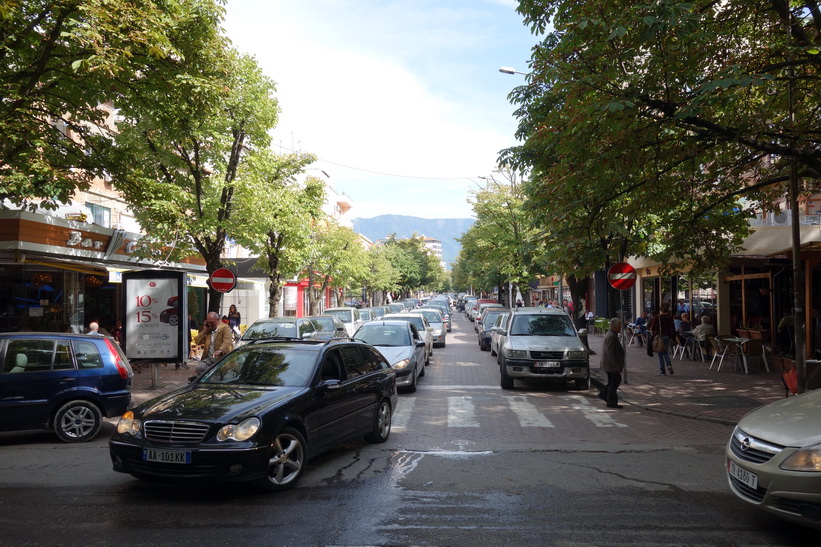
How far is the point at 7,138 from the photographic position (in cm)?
995

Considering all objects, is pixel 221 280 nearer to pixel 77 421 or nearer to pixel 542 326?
pixel 77 421

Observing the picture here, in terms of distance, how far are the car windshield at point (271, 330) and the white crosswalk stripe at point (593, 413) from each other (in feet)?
27.1

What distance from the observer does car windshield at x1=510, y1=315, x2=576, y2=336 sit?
51.2 feet

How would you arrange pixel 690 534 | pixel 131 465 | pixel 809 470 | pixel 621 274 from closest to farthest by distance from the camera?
pixel 809 470 → pixel 690 534 → pixel 131 465 → pixel 621 274

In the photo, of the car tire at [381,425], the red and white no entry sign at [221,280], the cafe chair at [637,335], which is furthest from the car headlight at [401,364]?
Answer: the cafe chair at [637,335]

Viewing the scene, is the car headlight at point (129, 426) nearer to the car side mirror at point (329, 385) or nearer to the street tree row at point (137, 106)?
the car side mirror at point (329, 385)

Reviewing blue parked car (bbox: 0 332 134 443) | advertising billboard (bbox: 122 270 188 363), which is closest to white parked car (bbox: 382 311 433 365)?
advertising billboard (bbox: 122 270 188 363)

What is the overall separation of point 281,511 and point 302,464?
901 millimetres

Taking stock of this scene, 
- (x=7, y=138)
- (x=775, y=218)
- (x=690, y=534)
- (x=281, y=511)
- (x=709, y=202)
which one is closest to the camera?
(x=690, y=534)

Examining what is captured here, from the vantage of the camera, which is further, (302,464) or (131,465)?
(302,464)

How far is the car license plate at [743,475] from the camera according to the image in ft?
16.9

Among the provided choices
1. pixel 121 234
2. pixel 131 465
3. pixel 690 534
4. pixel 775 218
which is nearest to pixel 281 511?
pixel 131 465

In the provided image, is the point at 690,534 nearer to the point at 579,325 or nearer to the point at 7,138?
the point at 7,138

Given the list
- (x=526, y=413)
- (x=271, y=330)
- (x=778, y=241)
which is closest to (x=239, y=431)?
(x=526, y=413)
